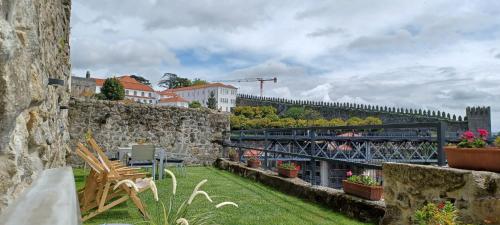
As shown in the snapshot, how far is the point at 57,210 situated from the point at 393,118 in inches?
1603

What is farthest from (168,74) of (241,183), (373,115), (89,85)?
(241,183)

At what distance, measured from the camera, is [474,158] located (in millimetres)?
2953

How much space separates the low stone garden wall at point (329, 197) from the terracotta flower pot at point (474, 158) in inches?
42.7

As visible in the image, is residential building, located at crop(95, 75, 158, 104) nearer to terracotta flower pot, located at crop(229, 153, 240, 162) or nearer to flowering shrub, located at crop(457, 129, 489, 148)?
terracotta flower pot, located at crop(229, 153, 240, 162)

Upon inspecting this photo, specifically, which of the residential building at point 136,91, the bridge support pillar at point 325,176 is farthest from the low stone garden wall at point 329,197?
the residential building at point 136,91

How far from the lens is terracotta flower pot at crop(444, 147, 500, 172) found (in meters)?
2.80

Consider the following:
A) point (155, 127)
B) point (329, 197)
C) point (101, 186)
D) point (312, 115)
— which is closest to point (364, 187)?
point (329, 197)

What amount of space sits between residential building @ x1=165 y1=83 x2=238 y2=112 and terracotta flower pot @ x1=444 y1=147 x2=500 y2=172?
84.2 m

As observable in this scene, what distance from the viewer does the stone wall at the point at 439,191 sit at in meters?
2.74

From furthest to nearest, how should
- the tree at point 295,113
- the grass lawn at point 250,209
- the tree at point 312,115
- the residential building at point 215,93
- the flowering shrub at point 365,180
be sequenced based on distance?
the residential building at point 215,93 → the tree at point 295,113 → the tree at point 312,115 → the flowering shrub at point 365,180 → the grass lawn at point 250,209

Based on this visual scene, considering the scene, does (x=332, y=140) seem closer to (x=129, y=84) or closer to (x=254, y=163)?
(x=254, y=163)

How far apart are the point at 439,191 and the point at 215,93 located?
86.4m

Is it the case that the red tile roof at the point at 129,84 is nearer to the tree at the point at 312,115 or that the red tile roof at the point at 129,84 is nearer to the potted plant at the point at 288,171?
the tree at the point at 312,115

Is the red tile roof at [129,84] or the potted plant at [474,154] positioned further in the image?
the red tile roof at [129,84]
